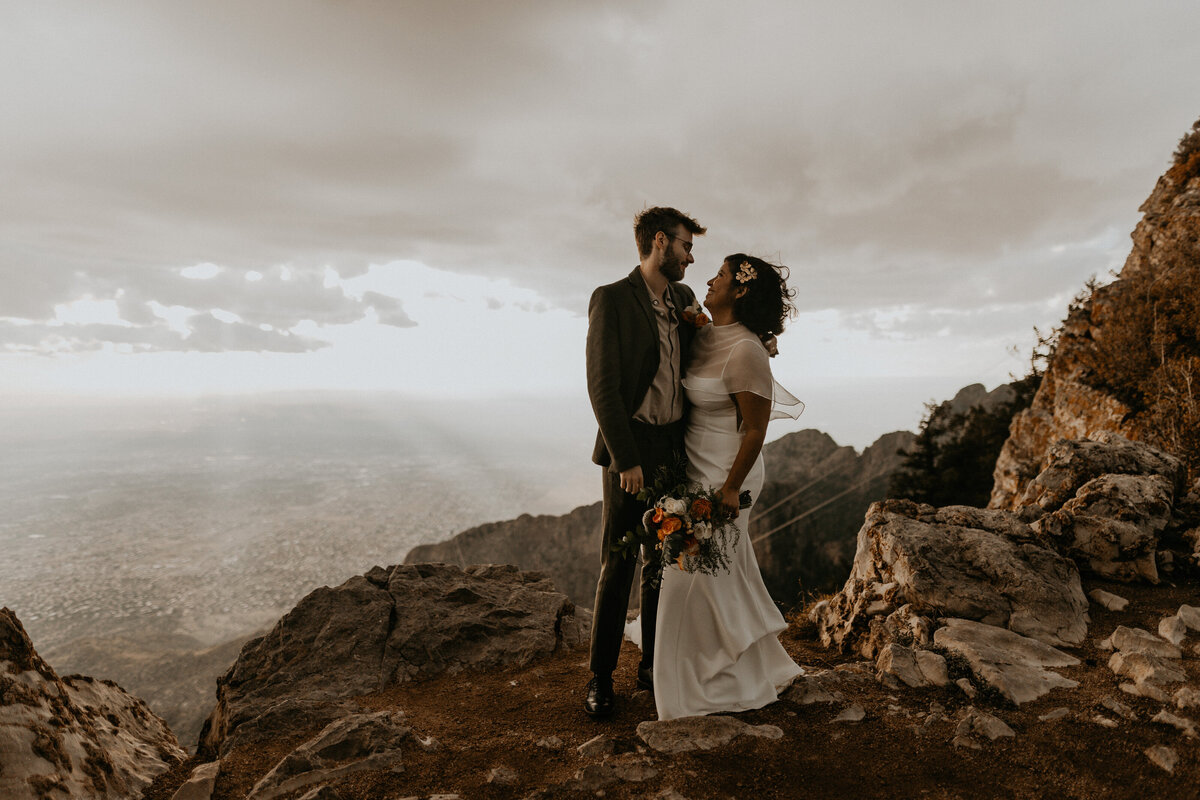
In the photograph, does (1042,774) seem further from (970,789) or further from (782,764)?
(782,764)

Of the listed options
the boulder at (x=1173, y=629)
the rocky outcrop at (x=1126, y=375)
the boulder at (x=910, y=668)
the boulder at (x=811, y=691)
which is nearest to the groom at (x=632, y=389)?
the boulder at (x=811, y=691)

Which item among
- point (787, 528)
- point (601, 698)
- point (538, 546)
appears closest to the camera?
point (601, 698)

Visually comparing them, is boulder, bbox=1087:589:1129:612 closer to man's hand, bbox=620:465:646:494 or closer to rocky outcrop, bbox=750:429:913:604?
man's hand, bbox=620:465:646:494

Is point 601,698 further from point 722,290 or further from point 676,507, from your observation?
point 722,290

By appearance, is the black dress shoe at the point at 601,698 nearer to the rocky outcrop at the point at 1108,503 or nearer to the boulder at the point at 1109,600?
the boulder at the point at 1109,600

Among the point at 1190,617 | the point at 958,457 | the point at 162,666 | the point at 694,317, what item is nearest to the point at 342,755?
the point at 694,317

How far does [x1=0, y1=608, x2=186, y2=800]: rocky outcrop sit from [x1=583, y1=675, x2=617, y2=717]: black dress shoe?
295 cm

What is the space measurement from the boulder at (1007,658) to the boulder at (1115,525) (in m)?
1.94

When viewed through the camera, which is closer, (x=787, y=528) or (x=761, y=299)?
(x=761, y=299)

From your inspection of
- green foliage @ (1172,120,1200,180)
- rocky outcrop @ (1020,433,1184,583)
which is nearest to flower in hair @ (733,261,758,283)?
rocky outcrop @ (1020,433,1184,583)

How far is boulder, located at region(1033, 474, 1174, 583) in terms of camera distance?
5617 mm

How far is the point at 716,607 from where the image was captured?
→ 3.86 m

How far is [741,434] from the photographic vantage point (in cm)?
380

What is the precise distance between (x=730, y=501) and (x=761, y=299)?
4.55 ft
